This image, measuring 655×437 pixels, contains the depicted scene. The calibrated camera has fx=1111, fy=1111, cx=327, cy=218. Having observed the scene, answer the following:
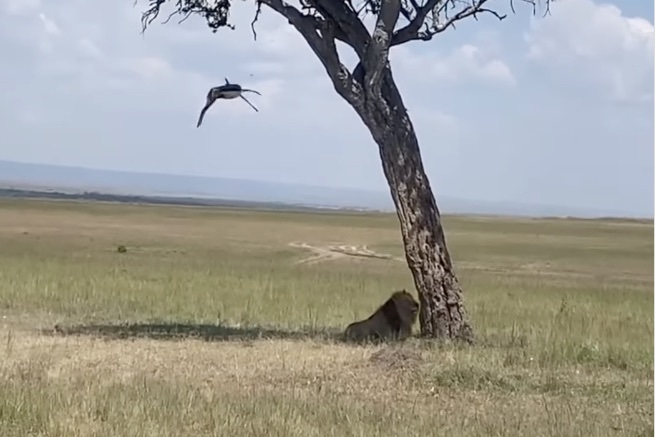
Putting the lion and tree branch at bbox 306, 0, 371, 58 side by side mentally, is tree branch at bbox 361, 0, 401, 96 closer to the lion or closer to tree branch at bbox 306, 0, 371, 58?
tree branch at bbox 306, 0, 371, 58

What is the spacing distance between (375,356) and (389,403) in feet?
7.19

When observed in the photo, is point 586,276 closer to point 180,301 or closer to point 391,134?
point 180,301

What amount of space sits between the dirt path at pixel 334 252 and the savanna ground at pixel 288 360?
1139 cm

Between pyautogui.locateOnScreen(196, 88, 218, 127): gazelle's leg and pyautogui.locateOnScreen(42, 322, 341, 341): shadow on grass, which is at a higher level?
pyautogui.locateOnScreen(196, 88, 218, 127): gazelle's leg

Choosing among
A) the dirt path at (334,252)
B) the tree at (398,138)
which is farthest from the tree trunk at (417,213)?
the dirt path at (334,252)

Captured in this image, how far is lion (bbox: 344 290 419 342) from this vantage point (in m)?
13.5

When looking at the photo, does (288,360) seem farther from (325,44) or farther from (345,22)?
(345,22)

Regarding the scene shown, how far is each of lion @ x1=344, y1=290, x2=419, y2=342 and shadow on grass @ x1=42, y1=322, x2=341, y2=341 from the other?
302 millimetres

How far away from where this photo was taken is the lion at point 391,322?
44.4 ft

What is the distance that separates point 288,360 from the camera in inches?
451

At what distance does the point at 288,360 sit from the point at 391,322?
2.60 meters

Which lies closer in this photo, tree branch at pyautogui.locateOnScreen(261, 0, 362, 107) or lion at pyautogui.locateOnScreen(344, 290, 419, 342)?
tree branch at pyautogui.locateOnScreen(261, 0, 362, 107)

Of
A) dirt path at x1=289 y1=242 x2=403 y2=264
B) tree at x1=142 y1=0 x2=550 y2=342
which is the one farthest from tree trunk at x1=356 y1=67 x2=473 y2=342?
dirt path at x1=289 y1=242 x2=403 y2=264

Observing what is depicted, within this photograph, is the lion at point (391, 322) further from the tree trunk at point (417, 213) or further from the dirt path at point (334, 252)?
the dirt path at point (334, 252)
